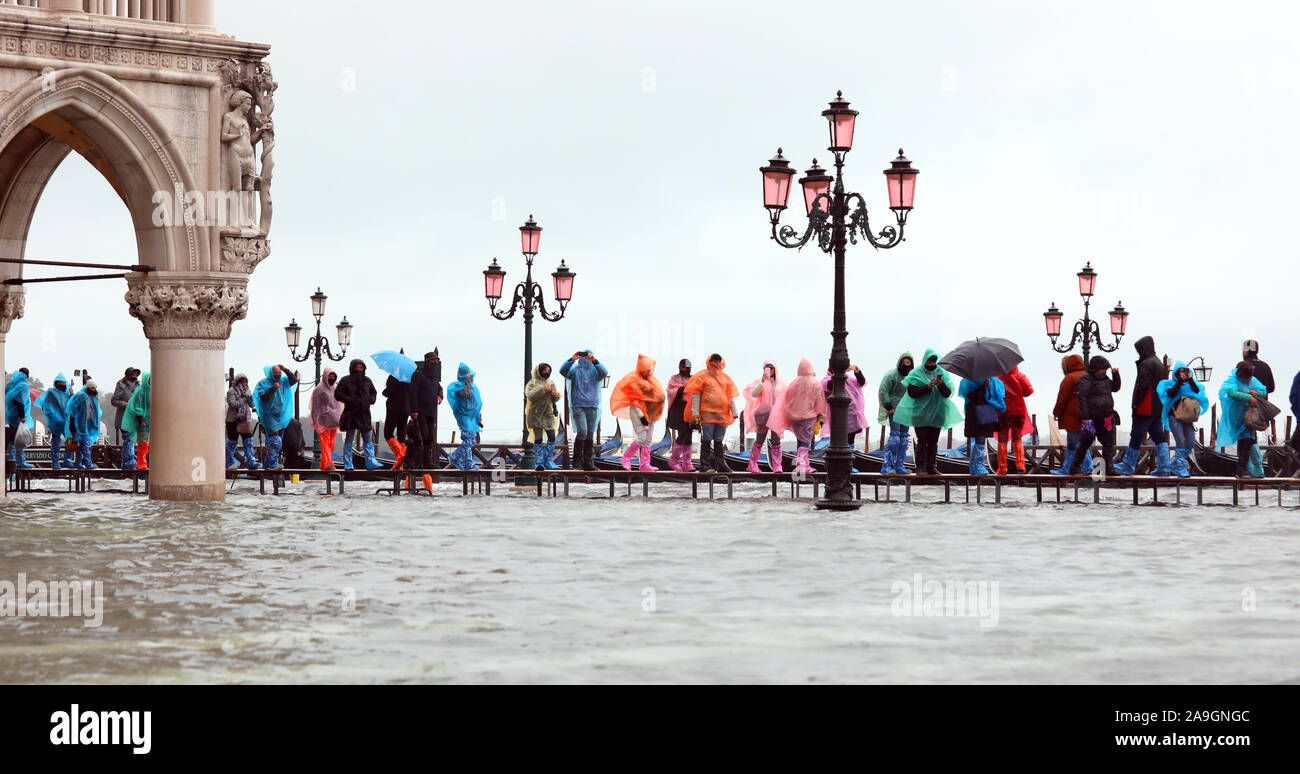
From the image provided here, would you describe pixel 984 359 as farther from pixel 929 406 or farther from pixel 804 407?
pixel 804 407

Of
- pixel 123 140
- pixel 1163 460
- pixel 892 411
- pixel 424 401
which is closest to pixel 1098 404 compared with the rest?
pixel 1163 460

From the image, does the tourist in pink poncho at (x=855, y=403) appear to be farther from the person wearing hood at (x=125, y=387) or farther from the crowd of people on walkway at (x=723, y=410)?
the person wearing hood at (x=125, y=387)

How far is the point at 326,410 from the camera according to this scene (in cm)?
2588

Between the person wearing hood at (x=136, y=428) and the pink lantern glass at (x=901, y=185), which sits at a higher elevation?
the pink lantern glass at (x=901, y=185)

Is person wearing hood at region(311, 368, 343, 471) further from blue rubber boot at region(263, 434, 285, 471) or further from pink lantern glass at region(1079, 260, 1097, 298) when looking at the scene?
pink lantern glass at region(1079, 260, 1097, 298)

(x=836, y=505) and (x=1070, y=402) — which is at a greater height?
(x=1070, y=402)

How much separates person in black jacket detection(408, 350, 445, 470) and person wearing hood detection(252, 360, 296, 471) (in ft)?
7.18

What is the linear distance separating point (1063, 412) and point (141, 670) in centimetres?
1704

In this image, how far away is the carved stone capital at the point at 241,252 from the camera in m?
19.9

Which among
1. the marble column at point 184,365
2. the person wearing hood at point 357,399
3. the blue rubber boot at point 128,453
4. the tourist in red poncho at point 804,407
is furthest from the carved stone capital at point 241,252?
the tourist in red poncho at point 804,407

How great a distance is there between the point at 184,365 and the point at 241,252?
142cm

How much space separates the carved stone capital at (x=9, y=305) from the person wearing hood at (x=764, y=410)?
9.88 m

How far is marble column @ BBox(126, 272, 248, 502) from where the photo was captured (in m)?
19.7
